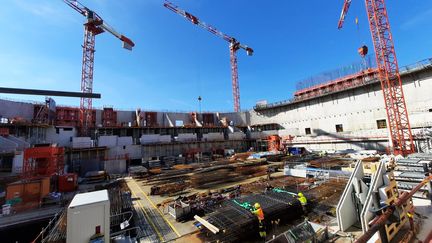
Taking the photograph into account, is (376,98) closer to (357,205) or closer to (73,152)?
(357,205)

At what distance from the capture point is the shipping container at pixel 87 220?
5734 millimetres

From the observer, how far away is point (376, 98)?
3384 cm

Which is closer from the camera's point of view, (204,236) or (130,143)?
(204,236)

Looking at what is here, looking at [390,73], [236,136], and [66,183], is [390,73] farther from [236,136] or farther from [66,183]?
[66,183]

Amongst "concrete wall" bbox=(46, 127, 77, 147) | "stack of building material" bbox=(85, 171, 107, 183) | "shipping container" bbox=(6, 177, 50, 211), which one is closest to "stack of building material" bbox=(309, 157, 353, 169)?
"stack of building material" bbox=(85, 171, 107, 183)

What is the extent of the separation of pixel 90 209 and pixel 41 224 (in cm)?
1181

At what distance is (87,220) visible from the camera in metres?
5.96

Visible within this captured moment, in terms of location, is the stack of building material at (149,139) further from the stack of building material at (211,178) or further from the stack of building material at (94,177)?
the stack of building material at (211,178)

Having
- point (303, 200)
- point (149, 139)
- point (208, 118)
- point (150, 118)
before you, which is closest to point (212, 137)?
point (208, 118)

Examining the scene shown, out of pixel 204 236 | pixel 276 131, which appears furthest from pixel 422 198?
pixel 276 131

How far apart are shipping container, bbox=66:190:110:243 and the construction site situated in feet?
0.09

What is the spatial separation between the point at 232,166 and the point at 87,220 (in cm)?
1828

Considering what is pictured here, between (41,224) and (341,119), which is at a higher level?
(341,119)

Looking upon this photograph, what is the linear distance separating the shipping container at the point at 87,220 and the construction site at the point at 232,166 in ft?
0.09
